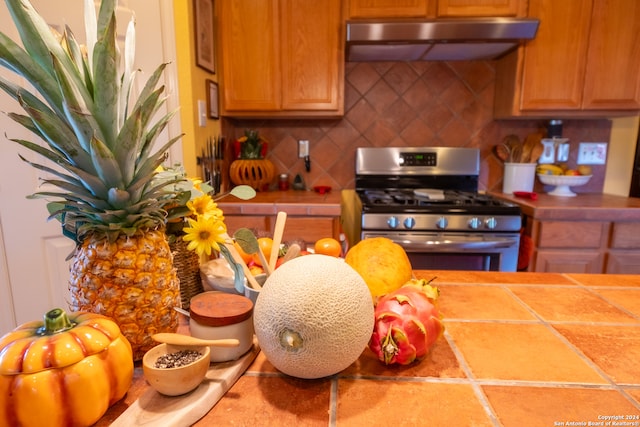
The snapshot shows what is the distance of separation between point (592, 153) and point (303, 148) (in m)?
2.05

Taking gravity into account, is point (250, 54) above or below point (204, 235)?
above

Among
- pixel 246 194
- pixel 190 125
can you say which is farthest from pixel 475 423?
pixel 190 125

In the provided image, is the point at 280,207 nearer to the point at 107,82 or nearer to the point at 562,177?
the point at 107,82

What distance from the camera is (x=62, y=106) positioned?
0.52 meters

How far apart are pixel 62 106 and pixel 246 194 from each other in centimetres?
32

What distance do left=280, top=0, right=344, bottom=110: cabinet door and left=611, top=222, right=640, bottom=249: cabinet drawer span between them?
1.73 m

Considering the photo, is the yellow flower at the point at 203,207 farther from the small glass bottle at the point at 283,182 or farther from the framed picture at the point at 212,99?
the small glass bottle at the point at 283,182

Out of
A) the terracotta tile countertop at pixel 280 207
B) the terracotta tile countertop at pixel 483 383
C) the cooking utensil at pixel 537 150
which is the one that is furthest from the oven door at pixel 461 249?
the terracotta tile countertop at pixel 483 383

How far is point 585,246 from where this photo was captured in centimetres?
201

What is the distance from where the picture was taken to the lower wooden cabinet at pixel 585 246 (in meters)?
2.00

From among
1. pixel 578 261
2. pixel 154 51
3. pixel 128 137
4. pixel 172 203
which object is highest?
pixel 154 51

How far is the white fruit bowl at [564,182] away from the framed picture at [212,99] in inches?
87.0

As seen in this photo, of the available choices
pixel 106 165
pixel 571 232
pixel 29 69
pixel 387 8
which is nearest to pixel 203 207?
pixel 106 165

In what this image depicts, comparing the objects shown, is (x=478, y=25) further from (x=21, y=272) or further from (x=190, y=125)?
(x=21, y=272)
